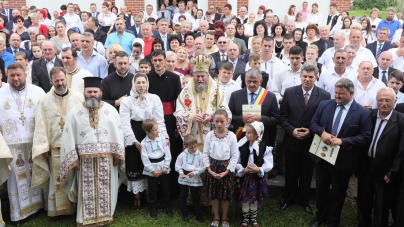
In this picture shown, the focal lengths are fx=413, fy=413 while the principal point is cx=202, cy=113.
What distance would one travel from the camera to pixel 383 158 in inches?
182

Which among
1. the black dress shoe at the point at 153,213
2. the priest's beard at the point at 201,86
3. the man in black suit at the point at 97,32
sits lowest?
the black dress shoe at the point at 153,213

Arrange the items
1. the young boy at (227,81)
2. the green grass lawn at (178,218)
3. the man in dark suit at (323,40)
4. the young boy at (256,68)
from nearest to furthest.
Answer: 1. the green grass lawn at (178,218)
2. the young boy at (227,81)
3. the young boy at (256,68)
4. the man in dark suit at (323,40)

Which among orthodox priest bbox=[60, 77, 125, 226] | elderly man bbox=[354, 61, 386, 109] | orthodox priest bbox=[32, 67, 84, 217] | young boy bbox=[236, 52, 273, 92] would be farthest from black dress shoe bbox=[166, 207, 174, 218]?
elderly man bbox=[354, 61, 386, 109]

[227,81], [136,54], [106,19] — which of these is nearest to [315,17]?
[106,19]

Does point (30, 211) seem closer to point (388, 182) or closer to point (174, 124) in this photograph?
point (174, 124)

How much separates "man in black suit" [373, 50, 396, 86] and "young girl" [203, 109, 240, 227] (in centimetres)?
277

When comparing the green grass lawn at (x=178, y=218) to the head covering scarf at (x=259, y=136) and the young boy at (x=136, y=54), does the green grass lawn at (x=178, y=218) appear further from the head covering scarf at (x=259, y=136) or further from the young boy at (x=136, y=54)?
the young boy at (x=136, y=54)

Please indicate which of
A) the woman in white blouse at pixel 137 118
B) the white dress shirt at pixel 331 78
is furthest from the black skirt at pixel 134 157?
the white dress shirt at pixel 331 78

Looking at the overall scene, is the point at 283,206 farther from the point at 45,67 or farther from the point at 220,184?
the point at 45,67

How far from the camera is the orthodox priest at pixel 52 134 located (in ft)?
16.7

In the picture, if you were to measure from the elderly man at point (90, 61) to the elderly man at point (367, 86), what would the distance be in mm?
3899

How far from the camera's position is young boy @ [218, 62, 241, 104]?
19.1 feet

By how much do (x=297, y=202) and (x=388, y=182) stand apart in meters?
1.50

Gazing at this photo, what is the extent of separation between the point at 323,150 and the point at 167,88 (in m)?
2.24
